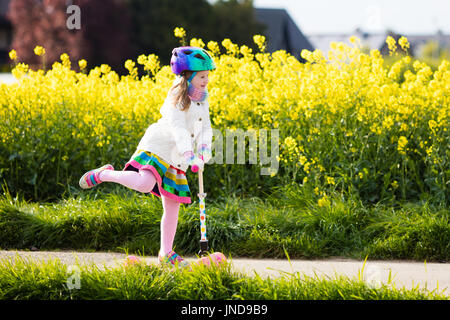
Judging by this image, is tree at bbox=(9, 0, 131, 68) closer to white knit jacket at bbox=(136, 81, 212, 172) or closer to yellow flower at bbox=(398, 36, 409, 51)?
yellow flower at bbox=(398, 36, 409, 51)

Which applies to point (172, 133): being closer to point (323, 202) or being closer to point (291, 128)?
point (323, 202)

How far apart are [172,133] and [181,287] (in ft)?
3.09

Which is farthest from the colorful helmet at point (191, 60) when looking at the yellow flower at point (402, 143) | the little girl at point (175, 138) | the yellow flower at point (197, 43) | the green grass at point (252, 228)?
the yellow flower at point (197, 43)

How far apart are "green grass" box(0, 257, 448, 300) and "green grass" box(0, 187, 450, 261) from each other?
0.98 m

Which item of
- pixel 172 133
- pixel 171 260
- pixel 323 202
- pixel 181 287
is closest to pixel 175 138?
pixel 172 133

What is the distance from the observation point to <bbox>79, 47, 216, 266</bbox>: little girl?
12.2 feet

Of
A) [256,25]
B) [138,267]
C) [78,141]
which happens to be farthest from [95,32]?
[138,267]

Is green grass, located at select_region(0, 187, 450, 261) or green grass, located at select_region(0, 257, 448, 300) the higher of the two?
green grass, located at select_region(0, 187, 450, 261)

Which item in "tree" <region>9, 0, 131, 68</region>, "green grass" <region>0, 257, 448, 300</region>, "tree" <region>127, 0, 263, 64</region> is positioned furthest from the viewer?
"tree" <region>127, 0, 263, 64</region>

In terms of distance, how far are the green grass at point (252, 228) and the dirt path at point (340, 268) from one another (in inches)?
5.7

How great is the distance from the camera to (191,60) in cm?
A: 370

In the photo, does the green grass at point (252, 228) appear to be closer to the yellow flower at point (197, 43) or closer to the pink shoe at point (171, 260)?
the pink shoe at point (171, 260)

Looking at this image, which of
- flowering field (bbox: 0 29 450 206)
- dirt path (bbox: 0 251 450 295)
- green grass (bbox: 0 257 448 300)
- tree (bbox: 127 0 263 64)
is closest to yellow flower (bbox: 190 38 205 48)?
flowering field (bbox: 0 29 450 206)
